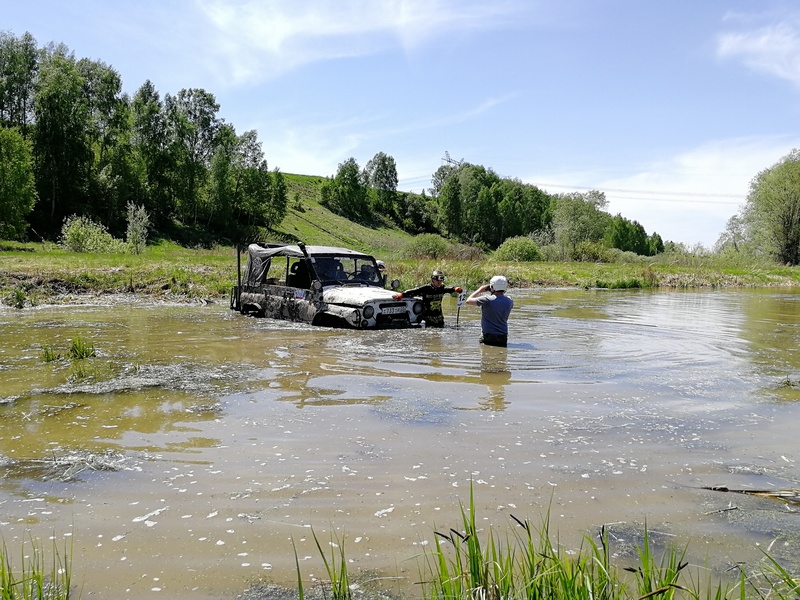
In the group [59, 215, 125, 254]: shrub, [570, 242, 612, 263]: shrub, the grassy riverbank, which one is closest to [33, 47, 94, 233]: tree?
the grassy riverbank

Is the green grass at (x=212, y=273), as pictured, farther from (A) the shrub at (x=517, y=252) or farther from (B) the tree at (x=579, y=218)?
(B) the tree at (x=579, y=218)

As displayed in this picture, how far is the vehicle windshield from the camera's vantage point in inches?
525

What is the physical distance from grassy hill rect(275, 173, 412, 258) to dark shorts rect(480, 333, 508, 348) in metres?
52.0

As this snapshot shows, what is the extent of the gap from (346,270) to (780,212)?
5801 centimetres

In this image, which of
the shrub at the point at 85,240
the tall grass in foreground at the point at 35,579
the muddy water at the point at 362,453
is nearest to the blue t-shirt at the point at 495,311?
the muddy water at the point at 362,453

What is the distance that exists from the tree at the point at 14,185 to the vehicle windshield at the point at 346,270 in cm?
3627

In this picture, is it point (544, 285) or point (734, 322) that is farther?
point (544, 285)

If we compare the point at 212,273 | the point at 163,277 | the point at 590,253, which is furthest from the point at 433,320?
the point at 590,253

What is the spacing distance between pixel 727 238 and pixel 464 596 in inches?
3289

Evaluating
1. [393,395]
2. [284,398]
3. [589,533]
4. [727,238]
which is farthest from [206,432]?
[727,238]

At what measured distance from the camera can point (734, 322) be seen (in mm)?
16531

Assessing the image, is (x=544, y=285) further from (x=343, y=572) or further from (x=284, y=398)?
(x=343, y=572)

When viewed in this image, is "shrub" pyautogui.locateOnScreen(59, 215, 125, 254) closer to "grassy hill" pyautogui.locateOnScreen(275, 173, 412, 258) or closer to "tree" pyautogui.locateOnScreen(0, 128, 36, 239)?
"tree" pyautogui.locateOnScreen(0, 128, 36, 239)

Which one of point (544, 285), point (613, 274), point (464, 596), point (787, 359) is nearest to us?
point (464, 596)
